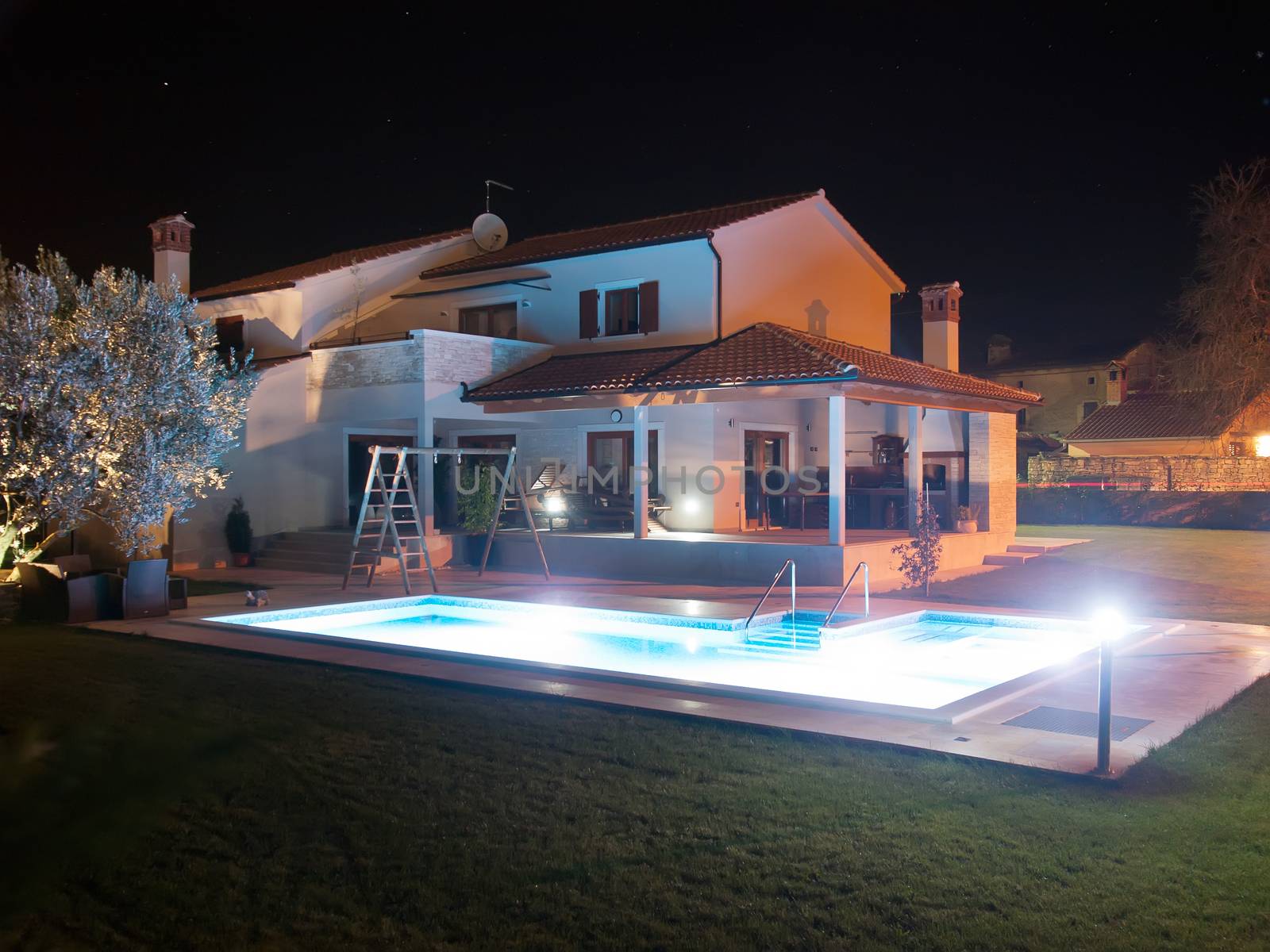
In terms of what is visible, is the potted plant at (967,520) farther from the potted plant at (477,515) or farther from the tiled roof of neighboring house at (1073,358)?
the tiled roof of neighboring house at (1073,358)

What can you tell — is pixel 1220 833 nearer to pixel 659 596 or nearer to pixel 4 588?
pixel 659 596

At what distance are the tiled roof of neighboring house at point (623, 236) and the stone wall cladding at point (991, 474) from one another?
6.19m

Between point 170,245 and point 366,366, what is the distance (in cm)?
545

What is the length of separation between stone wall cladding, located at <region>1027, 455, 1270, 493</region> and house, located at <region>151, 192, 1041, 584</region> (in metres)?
13.2

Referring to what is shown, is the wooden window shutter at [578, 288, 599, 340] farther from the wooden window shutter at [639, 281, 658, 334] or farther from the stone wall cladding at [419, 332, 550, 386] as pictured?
the wooden window shutter at [639, 281, 658, 334]

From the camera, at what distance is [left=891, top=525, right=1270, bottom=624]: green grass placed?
14148 millimetres

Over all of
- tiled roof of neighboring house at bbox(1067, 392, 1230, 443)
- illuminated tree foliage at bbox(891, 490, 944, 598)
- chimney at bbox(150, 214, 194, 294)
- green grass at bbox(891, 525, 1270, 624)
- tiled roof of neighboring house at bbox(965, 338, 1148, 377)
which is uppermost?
tiled roof of neighboring house at bbox(965, 338, 1148, 377)

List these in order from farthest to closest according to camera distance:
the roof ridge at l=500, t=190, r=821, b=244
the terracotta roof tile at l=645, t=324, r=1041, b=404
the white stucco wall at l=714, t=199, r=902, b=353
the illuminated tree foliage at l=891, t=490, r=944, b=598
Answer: the roof ridge at l=500, t=190, r=821, b=244, the white stucco wall at l=714, t=199, r=902, b=353, the terracotta roof tile at l=645, t=324, r=1041, b=404, the illuminated tree foliage at l=891, t=490, r=944, b=598

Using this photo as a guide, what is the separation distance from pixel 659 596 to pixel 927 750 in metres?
8.31

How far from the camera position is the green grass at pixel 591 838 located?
14.2ft

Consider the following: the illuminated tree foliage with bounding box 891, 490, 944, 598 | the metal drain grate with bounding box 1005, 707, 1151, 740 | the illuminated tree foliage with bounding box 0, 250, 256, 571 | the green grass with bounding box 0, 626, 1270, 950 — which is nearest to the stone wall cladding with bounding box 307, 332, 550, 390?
the illuminated tree foliage with bounding box 0, 250, 256, 571

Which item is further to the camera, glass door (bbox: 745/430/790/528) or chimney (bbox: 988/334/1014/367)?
chimney (bbox: 988/334/1014/367)

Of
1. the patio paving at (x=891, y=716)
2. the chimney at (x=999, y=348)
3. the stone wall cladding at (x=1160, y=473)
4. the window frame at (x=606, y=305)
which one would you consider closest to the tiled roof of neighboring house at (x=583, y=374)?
the window frame at (x=606, y=305)

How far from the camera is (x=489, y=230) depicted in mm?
26969
